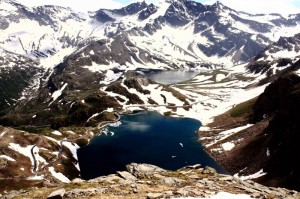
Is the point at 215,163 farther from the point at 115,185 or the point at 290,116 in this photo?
the point at 115,185

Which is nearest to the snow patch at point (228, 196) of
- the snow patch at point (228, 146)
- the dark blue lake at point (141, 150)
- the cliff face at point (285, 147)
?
the cliff face at point (285, 147)

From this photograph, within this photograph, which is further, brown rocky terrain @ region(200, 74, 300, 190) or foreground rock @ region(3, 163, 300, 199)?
brown rocky terrain @ region(200, 74, 300, 190)

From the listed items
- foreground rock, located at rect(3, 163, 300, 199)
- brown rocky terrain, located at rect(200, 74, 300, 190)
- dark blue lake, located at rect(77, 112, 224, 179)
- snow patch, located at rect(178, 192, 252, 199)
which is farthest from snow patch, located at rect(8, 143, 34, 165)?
snow patch, located at rect(178, 192, 252, 199)

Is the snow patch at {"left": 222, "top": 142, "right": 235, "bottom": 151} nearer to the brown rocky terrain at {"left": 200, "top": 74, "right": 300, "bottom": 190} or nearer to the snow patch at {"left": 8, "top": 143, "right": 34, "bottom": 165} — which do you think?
the brown rocky terrain at {"left": 200, "top": 74, "right": 300, "bottom": 190}

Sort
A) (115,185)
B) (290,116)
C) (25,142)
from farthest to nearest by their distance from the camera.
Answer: (25,142), (290,116), (115,185)

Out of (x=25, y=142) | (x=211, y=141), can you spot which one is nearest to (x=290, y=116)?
(x=211, y=141)

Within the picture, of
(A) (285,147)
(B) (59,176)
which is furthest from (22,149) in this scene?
(A) (285,147)
